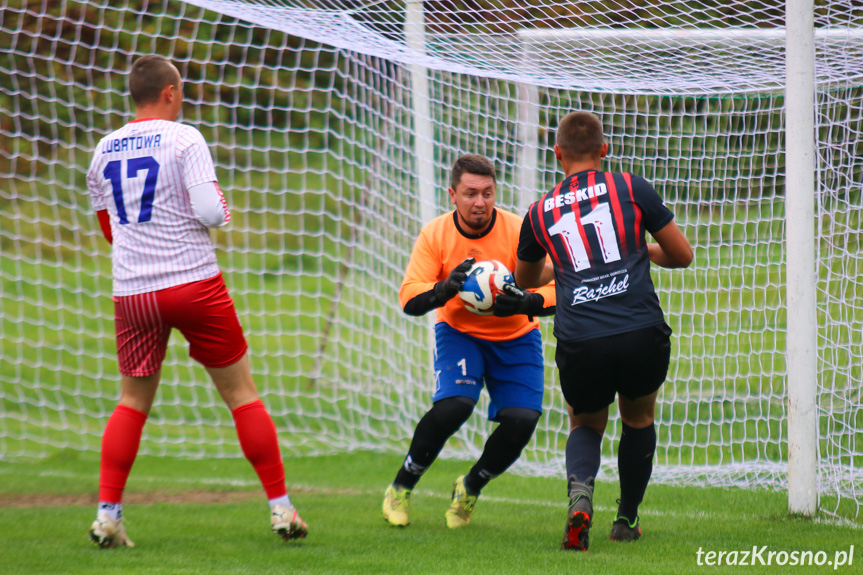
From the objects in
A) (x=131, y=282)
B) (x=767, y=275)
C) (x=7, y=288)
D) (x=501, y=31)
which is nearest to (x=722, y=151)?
(x=767, y=275)

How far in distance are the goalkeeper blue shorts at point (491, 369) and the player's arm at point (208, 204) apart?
123 centimetres

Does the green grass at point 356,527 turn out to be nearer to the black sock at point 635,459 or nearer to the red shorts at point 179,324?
the black sock at point 635,459

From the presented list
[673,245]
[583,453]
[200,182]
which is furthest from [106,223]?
[673,245]

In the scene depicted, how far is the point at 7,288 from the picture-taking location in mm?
12250

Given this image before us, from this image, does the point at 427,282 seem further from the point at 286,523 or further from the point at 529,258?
the point at 286,523

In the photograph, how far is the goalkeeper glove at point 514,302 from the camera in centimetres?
370

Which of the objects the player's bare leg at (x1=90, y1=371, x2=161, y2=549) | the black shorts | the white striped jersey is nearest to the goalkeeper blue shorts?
the black shorts

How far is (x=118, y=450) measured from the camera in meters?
3.57

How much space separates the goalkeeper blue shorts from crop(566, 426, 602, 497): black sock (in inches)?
21.4

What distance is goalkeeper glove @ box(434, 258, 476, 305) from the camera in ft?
12.1

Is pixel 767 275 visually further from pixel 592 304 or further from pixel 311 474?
pixel 311 474

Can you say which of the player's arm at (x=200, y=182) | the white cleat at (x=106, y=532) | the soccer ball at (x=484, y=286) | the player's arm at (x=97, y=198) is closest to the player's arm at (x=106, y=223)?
the player's arm at (x=97, y=198)

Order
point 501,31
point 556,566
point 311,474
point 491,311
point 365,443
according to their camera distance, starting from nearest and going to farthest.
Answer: point 556,566, point 491,311, point 501,31, point 311,474, point 365,443

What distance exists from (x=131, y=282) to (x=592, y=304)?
1852 millimetres
